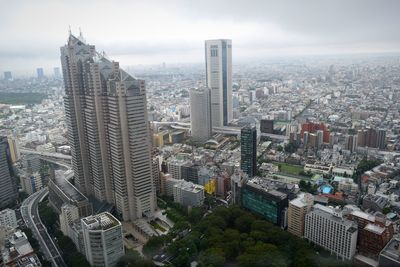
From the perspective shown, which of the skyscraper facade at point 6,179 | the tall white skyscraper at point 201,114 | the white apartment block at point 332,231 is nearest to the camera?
the white apartment block at point 332,231

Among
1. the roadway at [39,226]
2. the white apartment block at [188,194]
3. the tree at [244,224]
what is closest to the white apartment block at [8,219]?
the roadway at [39,226]

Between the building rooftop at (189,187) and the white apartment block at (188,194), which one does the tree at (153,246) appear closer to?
the white apartment block at (188,194)

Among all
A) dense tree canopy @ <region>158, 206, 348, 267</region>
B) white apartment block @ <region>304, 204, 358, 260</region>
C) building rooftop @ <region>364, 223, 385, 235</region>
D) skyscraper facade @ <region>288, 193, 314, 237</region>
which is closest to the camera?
dense tree canopy @ <region>158, 206, 348, 267</region>

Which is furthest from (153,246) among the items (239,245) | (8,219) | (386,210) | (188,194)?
(386,210)

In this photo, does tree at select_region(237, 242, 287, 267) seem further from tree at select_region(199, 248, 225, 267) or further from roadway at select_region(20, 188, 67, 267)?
roadway at select_region(20, 188, 67, 267)

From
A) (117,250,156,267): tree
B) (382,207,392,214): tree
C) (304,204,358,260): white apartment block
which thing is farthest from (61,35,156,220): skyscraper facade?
(382,207,392,214): tree

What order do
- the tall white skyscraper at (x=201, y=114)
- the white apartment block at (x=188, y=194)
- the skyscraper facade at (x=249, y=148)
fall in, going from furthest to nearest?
the tall white skyscraper at (x=201, y=114)
the skyscraper facade at (x=249, y=148)
the white apartment block at (x=188, y=194)

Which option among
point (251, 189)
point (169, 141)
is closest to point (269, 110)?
point (169, 141)
